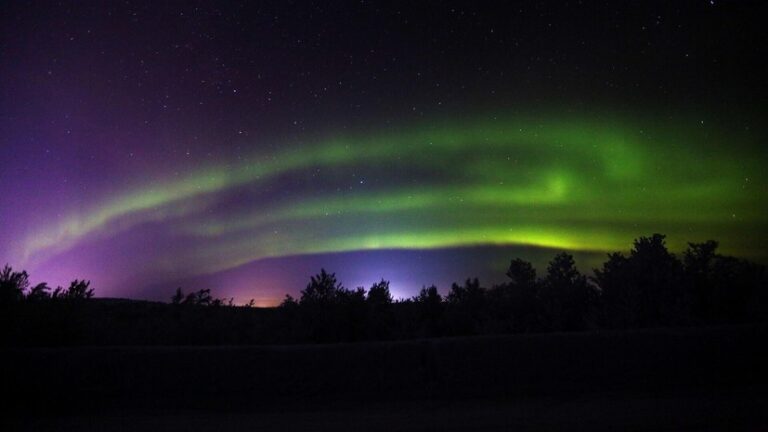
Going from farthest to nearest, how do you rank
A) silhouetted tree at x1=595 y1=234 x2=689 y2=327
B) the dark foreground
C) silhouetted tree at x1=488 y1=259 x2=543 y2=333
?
silhouetted tree at x1=488 y1=259 x2=543 y2=333
silhouetted tree at x1=595 y1=234 x2=689 y2=327
the dark foreground

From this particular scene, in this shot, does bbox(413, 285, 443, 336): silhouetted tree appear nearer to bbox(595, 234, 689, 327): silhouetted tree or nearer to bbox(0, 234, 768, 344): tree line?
bbox(0, 234, 768, 344): tree line

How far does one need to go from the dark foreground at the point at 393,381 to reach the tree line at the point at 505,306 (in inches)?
208

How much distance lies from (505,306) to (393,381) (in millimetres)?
9307

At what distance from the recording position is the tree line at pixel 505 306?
58.6ft

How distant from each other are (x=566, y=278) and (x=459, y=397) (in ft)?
36.4

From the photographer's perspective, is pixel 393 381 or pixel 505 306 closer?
pixel 393 381

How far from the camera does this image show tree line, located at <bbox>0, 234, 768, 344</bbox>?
17859 mm

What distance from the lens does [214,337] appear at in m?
19.3

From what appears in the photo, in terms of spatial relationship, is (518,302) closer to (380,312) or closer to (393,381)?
(380,312)

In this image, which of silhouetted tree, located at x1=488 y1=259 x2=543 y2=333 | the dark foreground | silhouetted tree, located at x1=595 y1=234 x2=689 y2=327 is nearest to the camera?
the dark foreground

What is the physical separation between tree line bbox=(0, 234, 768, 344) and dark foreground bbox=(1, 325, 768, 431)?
528 cm

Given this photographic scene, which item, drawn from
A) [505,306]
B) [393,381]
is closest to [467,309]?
[505,306]

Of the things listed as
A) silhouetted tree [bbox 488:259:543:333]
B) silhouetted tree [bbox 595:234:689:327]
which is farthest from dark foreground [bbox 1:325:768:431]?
silhouetted tree [bbox 488:259:543:333]

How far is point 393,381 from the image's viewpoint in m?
11.6
